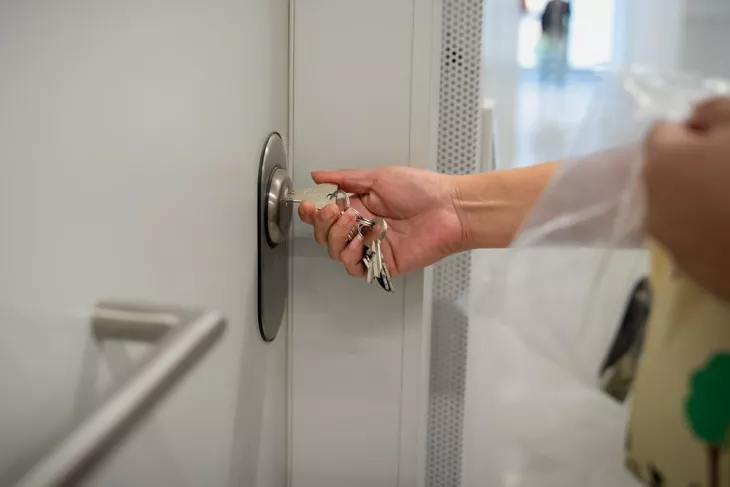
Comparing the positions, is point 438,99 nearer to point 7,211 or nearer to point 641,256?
point 641,256

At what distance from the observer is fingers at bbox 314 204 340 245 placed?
0.56 m

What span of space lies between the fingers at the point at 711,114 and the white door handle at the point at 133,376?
0.83 feet

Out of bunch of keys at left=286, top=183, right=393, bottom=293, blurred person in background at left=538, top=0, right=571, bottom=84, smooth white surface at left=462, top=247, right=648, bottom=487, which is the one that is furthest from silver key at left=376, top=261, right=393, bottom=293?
blurred person in background at left=538, top=0, right=571, bottom=84

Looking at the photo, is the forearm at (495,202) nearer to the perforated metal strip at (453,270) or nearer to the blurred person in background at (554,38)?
the perforated metal strip at (453,270)

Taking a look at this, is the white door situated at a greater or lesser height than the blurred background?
lesser

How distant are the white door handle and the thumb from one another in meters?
0.34

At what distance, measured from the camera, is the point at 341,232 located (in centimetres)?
57

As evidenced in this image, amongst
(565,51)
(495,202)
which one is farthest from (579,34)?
(495,202)

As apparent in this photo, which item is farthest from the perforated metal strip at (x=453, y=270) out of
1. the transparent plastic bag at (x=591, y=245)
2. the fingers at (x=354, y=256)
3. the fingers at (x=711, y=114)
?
the fingers at (x=711, y=114)

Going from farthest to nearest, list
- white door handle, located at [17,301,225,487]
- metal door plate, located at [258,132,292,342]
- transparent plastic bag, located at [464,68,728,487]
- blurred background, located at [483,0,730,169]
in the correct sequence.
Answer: blurred background, located at [483,0,730,169] < metal door plate, located at [258,132,292,342] < transparent plastic bag, located at [464,68,728,487] < white door handle, located at [17,301,225,487]

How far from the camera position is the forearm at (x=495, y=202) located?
1.95ft

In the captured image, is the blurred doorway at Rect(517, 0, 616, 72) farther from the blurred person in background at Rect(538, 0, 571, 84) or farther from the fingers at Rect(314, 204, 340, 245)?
the fingers at Rect(314, 204, 340, 245)

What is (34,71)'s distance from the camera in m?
0.22

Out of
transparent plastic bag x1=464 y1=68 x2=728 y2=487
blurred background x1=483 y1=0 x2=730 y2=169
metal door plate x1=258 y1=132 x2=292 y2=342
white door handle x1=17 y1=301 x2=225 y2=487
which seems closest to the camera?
white door handle x1=17 y1=301 x2=225 y2=487
